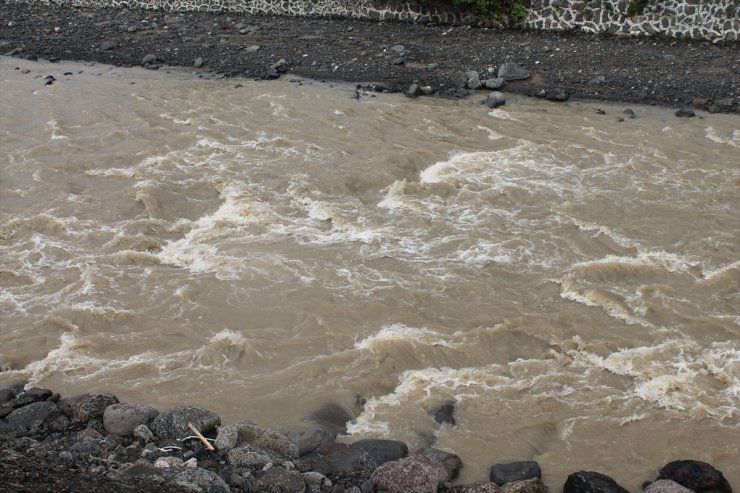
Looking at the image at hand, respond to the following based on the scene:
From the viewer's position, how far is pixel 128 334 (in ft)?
31.6

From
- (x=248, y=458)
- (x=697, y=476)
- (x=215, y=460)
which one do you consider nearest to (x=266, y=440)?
(x=248, y=458)

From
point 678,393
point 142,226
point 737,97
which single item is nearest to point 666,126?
point 737,97

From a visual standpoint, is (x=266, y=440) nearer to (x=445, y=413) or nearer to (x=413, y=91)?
(x=445, y=413)

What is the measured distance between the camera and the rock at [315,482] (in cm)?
683

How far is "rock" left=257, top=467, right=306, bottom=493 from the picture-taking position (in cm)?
669

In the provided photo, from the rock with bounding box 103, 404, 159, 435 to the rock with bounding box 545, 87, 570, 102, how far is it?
12.4 meters

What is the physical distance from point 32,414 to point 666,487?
5.95 m

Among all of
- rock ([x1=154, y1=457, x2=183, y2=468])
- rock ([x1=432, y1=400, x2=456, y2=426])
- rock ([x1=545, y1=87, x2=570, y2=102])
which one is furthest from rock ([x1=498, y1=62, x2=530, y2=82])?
rock ([x1=154, y1=457, x2=183, y2=468])

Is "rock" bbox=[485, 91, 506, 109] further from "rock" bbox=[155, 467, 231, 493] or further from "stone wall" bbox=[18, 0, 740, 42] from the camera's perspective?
"rock" bbox=[155, 467, 231, 493]

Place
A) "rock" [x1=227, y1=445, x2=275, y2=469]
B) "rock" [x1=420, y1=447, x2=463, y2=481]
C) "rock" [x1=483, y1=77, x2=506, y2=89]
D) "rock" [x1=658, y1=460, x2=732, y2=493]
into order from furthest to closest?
"rock" [x1=483, y1=77, x2=506, y2=89], "rock" [x1=420, y1=447, x2=463, y2=481], "rock" [x1=227, y1=445, x2=275, y2=469], "rock" [x1=658, y1=460, x2=732, y2=493]

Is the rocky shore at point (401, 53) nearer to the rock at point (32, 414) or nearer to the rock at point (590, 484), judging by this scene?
the rock at point (590, 484)

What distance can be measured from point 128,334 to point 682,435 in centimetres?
625

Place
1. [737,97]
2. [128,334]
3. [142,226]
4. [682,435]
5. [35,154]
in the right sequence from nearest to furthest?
[682,435] < [128,334] < [142,226] < [35,154] < [737,97]

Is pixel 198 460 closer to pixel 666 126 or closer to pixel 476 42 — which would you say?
pixel 666 126
